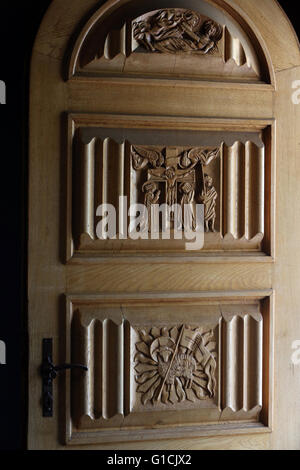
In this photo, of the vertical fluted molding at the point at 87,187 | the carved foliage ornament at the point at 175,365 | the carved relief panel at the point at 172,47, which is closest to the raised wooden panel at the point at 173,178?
the vertical fluted molding at the point at 87,187

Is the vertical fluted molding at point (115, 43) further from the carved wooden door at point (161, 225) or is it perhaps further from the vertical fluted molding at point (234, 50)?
the vertical fluted molding at point (234, 50)

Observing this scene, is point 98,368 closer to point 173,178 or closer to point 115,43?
point 173,178

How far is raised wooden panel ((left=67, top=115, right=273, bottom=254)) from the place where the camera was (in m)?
1.73

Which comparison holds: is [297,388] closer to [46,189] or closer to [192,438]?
[192,438]

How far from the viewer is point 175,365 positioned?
1.79 meters

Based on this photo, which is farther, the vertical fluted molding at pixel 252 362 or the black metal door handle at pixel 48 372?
the vertical fluted molding at pixel 252 362

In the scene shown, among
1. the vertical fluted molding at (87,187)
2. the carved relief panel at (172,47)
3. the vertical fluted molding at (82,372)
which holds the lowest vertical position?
the vertical fluted molding at (82,372)

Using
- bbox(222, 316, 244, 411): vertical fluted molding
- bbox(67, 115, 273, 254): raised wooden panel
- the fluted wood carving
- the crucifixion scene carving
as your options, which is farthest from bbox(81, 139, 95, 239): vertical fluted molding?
bbox(222, 316, 244, 411): vertical fluted molding

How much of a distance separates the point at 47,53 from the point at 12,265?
669 millimetres

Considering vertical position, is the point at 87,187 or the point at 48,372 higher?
the point at 87,187

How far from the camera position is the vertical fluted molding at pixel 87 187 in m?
1.72

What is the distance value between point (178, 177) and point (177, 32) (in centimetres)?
42

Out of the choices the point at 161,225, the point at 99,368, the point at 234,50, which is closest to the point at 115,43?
the point at 234,50

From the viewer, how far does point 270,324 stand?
1816mm
